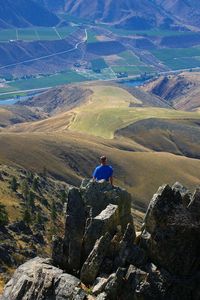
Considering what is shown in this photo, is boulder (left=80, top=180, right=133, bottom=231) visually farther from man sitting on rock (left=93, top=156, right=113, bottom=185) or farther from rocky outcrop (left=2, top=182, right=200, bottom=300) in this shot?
rocky outcrop (left=2, top=182, right=200, bottom=300)

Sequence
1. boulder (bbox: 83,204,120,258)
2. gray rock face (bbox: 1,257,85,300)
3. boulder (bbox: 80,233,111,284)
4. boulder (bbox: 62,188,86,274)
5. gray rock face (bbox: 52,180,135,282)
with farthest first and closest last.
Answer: boulder (bbox: 62,188,86,274) < gray rock face (bbox: 52,180,135,282) < boulder (bbox: 83,204,120,258) < boulder (bbox: 80,233,111,284) < gray rock face (bbox: 1,257,85,300)

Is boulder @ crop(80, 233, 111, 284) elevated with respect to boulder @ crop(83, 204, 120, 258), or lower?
lower

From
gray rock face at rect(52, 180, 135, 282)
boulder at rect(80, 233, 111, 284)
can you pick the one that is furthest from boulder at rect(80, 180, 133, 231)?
boulder at rect(80, 233, 111, 284)

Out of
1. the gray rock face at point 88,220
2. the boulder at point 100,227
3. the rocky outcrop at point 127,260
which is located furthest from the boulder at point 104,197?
the boulder at point 100,227

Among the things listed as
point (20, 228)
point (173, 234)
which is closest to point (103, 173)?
point (173, 234)

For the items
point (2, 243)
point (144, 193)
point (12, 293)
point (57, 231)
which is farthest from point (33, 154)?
point (12, 293)

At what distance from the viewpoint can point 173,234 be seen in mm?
29047

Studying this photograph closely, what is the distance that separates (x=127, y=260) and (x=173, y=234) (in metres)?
2.81

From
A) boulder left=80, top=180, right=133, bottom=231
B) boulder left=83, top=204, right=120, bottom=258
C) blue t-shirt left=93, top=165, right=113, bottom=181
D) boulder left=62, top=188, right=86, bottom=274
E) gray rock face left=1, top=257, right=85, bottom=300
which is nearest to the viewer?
gray rock face left=1, top=257, right=85, bottom=300

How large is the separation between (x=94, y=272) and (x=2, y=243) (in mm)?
39966

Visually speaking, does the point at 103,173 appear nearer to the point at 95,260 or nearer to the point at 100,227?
the point at 100,227

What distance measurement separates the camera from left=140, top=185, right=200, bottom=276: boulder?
94.3 ft

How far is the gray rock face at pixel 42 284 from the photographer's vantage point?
1130 inches

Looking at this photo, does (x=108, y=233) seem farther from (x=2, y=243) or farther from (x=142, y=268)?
(x=2, y=243)
